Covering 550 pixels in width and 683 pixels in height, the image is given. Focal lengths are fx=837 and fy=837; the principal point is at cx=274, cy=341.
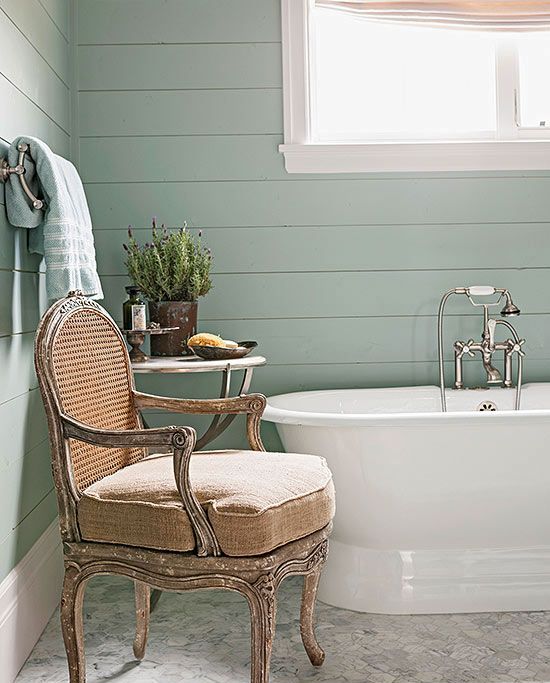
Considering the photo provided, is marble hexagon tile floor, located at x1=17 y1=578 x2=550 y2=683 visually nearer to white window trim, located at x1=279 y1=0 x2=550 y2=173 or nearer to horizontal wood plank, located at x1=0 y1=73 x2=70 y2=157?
horizontal wood plank, located at x1=0 y1=73 x2=70 y2=157

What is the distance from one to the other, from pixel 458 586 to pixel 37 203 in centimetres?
163

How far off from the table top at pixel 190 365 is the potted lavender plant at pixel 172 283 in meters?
0.15

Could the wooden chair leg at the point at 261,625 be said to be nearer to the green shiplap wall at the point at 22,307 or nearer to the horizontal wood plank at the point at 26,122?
the green shiplap wall at the point at 22,307

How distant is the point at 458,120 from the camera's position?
124 inches

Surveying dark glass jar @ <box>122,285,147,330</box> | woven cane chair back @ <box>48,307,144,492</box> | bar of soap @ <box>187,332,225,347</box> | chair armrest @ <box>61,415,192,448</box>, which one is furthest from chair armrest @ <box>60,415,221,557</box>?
dark glass jar @ <box>122,285,147,330</box>

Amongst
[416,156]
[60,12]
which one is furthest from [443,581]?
[60,12]

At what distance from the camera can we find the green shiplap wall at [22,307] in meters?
2.15

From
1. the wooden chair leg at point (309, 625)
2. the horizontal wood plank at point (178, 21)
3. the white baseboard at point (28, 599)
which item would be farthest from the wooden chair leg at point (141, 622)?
the horizontal wood plank at point (178, 21)

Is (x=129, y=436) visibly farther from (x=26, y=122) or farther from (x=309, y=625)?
(x=26, y=122)

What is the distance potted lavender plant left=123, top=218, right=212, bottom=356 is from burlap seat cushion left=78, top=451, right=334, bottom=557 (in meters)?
0.85

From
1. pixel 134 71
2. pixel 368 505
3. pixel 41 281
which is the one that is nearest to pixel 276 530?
pixel 368 505

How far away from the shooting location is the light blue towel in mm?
2148

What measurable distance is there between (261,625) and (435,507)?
35.4 inches

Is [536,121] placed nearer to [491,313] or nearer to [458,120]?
[458,120]
